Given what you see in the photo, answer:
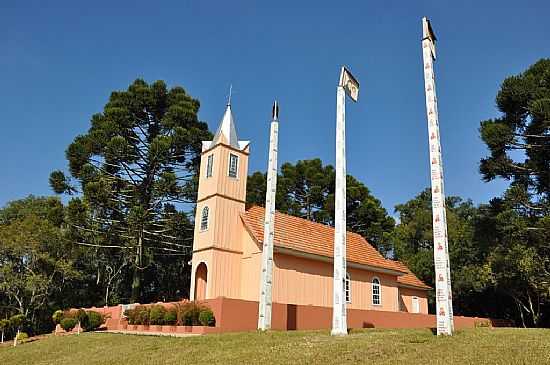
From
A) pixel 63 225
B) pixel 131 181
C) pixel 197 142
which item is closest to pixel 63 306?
pixel 63 225

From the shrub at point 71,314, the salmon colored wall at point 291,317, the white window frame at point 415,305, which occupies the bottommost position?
the shrub at point 71,314

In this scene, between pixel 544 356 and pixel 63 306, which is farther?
pixel 63 306

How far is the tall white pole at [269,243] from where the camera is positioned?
16219mm

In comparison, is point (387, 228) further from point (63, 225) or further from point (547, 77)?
point (63, 225)

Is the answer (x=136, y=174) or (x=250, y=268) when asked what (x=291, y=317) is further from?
(x=136, y=174)

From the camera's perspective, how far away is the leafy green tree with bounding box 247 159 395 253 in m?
38.9

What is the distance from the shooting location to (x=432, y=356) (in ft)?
30.4

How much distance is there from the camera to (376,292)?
26328 mm

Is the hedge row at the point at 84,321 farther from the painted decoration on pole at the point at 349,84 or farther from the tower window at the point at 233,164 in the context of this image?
the painted decoration on pole at the point at 349,84

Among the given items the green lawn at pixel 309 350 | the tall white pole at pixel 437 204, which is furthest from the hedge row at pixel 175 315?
the tall white pole at pixel 437 204

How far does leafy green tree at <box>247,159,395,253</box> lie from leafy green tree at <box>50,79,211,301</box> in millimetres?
8209

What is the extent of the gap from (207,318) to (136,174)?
58.8 feet

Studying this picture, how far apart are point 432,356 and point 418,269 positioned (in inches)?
1145

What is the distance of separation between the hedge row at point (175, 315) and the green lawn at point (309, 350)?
5.75 feet
